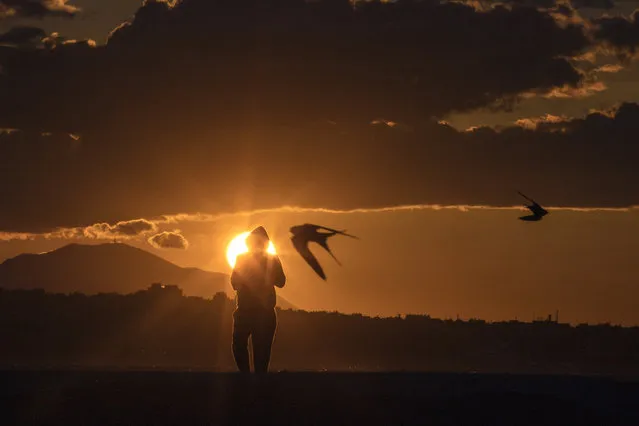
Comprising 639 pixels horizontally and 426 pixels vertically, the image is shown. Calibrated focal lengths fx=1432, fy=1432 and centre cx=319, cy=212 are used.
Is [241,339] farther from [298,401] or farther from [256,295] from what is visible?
[298,401]

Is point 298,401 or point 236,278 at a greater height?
point 236,278

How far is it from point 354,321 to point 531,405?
6342 cm

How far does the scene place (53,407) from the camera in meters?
24.3

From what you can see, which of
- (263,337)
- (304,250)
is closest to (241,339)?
(263,337)

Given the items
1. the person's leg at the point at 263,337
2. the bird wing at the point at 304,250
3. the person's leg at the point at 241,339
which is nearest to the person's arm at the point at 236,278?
the person's leg at the point at 241,339

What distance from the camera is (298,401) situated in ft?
80.1

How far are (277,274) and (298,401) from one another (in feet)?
17.7

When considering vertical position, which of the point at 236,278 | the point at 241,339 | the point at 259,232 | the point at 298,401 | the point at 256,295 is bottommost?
the point at 241,339

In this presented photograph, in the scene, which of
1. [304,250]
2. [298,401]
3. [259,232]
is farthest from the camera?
[259,232]

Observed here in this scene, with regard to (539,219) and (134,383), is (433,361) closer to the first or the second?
(539,219)

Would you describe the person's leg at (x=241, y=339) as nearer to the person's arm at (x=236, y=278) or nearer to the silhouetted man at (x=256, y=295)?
the silhouetted man at (x=256, y=295)

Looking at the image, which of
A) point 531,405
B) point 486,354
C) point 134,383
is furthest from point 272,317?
point 486,354

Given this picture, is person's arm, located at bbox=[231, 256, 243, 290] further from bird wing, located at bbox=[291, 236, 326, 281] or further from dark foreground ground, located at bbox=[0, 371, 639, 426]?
dark foreground ground, located at bbox=[0, 371, 639, 426]

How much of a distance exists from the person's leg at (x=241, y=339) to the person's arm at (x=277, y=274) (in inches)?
38.3
